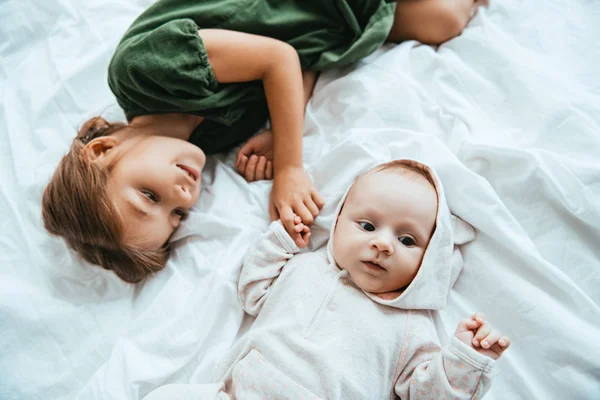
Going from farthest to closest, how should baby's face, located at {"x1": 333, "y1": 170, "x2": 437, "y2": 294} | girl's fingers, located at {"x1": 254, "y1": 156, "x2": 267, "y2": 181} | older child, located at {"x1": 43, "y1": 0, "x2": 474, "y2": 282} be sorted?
girl's fingers, located at {"x1": 254, "y1": 156, "x2": 267, "y2": 181} → older child, located at {"x1": 43, "y1": 0, "x2": 474, "y2": 282} → baby's face, located at {"x1": 333, "y1": 170, "x2": 437, "y2": 294}

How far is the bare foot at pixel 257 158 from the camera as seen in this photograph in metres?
1.02

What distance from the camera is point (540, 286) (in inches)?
30.6

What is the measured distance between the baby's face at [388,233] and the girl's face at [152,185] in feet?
1.07

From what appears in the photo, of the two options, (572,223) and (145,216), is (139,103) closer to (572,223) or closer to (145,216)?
(145,216)

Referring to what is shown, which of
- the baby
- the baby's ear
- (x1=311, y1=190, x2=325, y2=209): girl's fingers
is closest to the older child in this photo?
(x1=311, y1=190, x2=325, y2=209): girl's fingers

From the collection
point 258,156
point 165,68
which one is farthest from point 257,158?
point 165,68

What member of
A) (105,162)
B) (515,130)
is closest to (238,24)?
(105,162)

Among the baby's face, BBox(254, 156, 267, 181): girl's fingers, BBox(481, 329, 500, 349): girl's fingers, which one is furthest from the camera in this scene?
BBox(254, 156, 267, 181): girl's fingers

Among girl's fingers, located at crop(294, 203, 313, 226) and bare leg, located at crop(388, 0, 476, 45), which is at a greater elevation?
bare leg, located at crop(388, 0, 476, 45)

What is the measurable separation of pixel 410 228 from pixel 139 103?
1.97 ft

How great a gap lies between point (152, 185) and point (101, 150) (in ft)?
0.53

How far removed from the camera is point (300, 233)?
890mm

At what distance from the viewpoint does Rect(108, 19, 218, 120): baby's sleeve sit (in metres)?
0.90

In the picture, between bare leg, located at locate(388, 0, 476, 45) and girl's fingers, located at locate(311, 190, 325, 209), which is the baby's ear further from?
bare leg, located at locate(388, 0, 476, 45)
